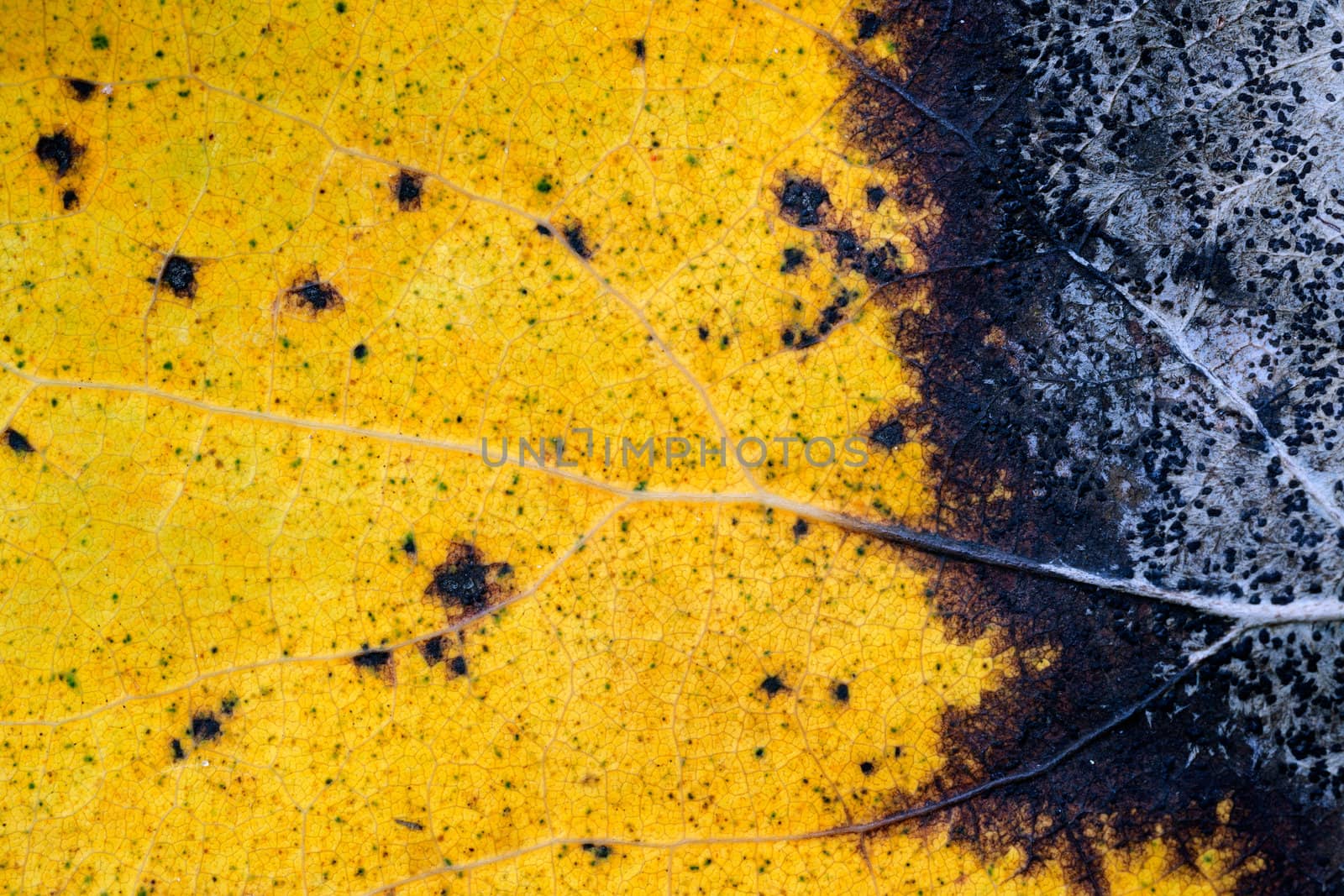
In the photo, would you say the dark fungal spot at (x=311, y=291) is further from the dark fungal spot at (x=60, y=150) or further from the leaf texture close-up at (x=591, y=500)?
the dark fungal spot at (x=60, y=150)

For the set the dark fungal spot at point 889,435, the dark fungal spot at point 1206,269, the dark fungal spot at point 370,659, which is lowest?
the dark fungal spot at point 370,659

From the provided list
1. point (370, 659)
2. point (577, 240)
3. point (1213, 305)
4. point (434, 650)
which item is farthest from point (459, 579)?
point (1213, 305)

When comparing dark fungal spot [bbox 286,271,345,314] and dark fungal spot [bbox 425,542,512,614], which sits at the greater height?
dark fungal spot [bbox 286,271,345,314]

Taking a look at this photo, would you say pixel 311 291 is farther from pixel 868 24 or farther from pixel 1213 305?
pixel 1213 305

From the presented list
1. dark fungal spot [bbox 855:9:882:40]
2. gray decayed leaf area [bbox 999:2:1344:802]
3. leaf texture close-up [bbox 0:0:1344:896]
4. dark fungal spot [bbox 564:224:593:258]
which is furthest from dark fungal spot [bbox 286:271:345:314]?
gray decayed leaf area [bbox 999:2:1344:802]

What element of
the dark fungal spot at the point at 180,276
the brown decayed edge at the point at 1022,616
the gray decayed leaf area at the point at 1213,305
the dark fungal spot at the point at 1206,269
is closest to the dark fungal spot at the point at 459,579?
the dark fungal spot at the point at 180,276

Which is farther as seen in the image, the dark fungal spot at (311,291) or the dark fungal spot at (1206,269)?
the dark fungal spot at (1206,269)

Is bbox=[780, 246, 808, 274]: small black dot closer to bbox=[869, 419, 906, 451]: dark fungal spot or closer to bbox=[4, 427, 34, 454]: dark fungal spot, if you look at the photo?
bbox=[869, 419, 906, 451]: dark fungal spot
